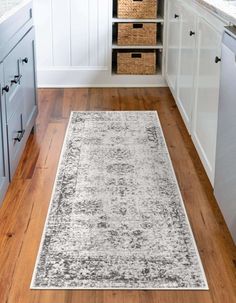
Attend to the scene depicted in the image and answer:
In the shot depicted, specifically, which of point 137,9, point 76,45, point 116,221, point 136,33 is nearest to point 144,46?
point 136,33

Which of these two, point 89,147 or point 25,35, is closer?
point 25,35

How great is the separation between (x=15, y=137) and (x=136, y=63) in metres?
2.22

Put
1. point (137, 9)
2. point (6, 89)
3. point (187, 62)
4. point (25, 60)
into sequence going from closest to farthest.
Result: point (6, 89)
point (25, 60)
point (187, 62)
point (137, 9)

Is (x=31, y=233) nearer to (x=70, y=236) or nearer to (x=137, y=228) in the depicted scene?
(x=70, y=236)

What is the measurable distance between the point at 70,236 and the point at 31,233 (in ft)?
0.60

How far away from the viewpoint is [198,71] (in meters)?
3.35

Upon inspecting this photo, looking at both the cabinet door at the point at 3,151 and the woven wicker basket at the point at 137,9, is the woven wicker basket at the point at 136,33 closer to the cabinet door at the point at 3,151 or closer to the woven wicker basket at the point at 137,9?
the woven wicker basket at the point at 137,9

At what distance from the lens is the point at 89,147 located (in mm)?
3742

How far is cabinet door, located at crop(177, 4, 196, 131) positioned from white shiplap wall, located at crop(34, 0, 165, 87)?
1136 mm

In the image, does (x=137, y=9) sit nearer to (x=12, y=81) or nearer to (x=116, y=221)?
(x=12, y=81)

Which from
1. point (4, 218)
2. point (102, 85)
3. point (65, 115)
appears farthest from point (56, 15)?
point (4, 218)

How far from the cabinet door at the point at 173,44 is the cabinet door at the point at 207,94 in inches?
38.4

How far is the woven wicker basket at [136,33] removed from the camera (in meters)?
5.06

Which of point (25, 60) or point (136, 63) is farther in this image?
point (136, 63)
